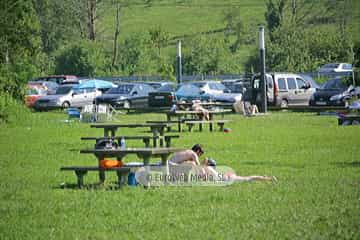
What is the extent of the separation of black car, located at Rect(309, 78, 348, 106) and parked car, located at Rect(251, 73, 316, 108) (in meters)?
1.38

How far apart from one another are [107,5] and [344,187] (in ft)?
268

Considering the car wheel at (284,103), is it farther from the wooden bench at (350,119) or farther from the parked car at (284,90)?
the wooden bench at (350,119)

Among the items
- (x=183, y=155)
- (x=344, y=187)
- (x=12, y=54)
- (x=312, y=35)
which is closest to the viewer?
(x=344, y=187)

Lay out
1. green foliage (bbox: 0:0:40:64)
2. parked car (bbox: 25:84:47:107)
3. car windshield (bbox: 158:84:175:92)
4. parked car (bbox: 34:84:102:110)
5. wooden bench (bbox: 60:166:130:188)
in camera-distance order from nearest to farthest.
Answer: wooden bench (bbox: 60:166:130:188) → green foliage (bbox: 0:0:40:64) → car windshield (bbox: 158:84:175:92) → parked car (bbox: 34:84:102:110) → parked car (bbox: 25:84:47:107)

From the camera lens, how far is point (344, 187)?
588 inches

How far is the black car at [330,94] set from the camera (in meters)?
44.8

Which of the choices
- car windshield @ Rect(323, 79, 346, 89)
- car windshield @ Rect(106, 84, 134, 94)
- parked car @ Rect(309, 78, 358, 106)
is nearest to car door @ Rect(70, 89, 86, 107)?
car windshield @ Rect(106, 84, 134, 94)

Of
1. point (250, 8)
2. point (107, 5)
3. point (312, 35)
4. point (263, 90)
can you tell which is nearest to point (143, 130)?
point (263, 90)

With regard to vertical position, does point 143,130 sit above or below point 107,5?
below

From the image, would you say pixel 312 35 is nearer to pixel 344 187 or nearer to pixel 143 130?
pixel 143 130

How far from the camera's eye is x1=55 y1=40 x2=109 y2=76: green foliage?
83875 mm

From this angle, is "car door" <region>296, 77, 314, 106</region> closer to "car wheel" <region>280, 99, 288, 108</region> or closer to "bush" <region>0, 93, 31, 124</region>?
"car wheel" <region>280, 99, 288, 108</region>

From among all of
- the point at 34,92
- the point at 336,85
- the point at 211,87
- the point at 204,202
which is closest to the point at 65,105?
the point at 34,92

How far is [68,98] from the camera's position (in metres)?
54.4
